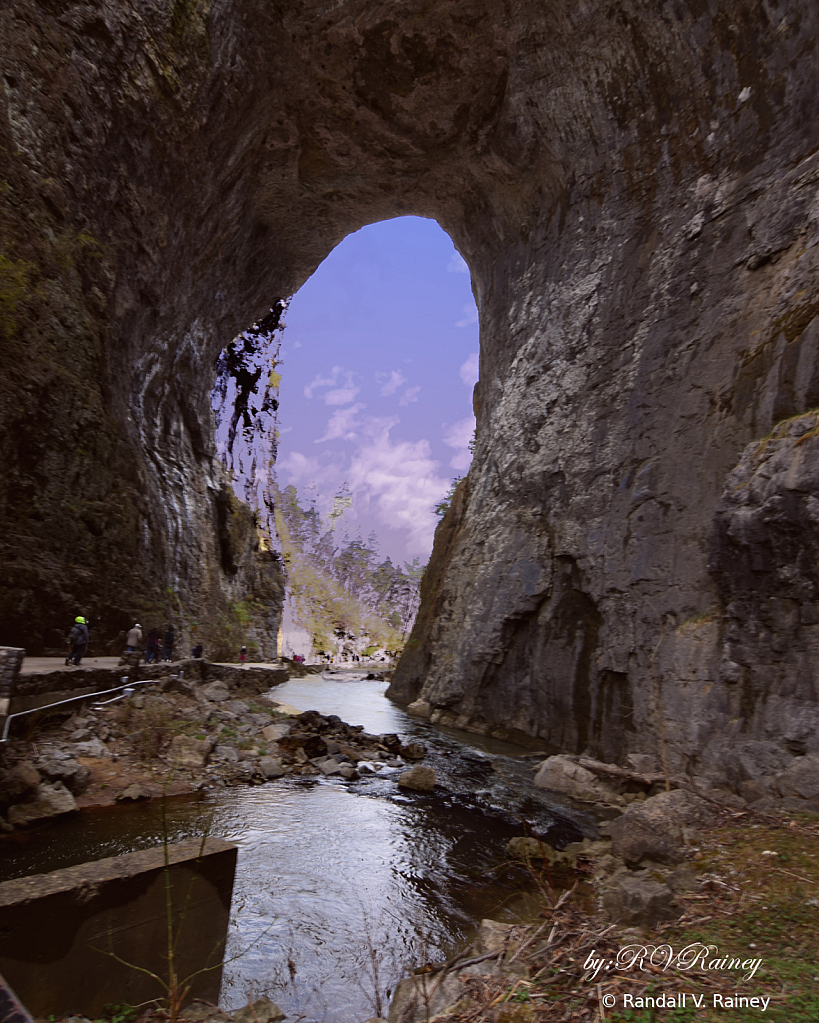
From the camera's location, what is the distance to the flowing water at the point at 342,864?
16.5 ft

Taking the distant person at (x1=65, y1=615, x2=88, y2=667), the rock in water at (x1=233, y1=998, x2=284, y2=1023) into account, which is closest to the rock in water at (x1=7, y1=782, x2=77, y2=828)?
the distant person at (x1=65, y1=615, x2=88, y2=667)

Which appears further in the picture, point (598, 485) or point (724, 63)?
point (598, 485)

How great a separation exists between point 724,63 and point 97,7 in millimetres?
17436

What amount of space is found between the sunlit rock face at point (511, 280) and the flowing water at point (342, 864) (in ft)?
15.9

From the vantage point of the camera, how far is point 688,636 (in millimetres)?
11406

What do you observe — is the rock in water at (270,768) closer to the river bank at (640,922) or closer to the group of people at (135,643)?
the group of people at (135,643)

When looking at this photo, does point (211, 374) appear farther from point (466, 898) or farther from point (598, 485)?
point (466, 898)

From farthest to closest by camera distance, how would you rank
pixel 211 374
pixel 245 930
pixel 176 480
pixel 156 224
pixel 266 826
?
pixel 211 374, pixel 176 480, pixel 156 224, pixel 266 826, pixel 245 930

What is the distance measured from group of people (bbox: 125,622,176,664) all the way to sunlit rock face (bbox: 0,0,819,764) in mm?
1826

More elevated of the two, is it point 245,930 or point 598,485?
point 598,485

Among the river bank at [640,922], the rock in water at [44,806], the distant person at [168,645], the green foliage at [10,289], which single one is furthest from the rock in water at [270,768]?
the green foliage at [10,289]

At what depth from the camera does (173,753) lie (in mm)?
10883

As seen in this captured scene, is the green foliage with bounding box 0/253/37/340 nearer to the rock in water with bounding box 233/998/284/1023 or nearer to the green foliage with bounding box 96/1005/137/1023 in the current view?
the green foliage with bounding box 96/1005/137/1023

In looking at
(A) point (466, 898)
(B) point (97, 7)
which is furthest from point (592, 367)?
(B) point (97, 7)
